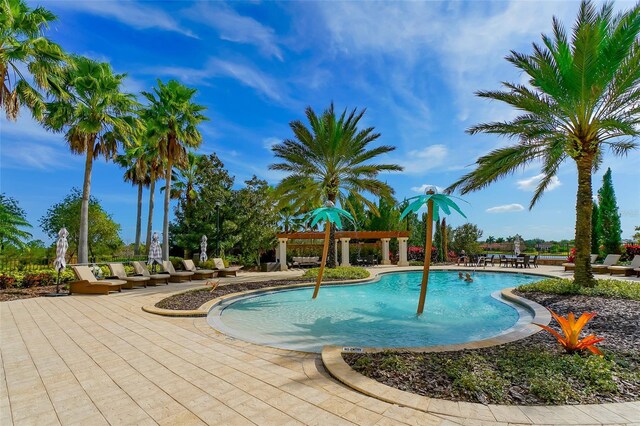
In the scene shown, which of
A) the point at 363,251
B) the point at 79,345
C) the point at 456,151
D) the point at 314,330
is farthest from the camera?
the point at 363,251

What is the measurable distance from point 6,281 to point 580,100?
20278 mm

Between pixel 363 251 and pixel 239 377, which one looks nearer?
pixel 239 377

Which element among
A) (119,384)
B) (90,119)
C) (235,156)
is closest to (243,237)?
(235,156)

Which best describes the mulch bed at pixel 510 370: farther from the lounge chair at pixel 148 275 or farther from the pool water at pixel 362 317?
the lounge chair at pixel 148 275

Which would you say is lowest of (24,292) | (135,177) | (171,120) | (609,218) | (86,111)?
(24,292)

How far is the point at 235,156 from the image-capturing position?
24000 mm

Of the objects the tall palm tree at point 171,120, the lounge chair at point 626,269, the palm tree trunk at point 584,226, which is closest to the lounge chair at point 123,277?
the tall palm tree at point 171,120

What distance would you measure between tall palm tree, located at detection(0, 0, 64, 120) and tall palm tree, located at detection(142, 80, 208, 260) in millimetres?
5385

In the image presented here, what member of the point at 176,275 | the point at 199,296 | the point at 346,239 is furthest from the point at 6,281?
the point at 346,239

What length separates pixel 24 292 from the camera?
1145 centimetres

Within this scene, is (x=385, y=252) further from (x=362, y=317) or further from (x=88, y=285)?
(x=88, y=285)

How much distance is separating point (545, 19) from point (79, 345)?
46.4 feet

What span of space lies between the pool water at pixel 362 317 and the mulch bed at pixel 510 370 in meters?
1.52

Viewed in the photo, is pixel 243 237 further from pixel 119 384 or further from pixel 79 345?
pixel 119 384
